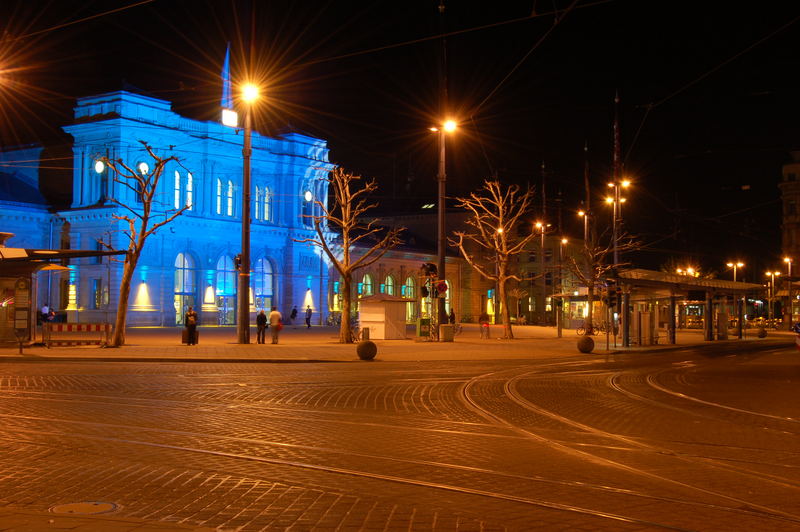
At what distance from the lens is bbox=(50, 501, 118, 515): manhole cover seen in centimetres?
697

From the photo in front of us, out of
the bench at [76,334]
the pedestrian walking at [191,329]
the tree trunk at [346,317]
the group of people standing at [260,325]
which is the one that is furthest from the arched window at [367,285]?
the bench at [76,334]

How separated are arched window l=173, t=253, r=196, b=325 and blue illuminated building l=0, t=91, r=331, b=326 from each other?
0.07 m

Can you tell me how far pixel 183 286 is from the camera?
61750 millimetres

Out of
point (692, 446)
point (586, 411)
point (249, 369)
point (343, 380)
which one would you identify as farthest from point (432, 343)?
point (692, 446)

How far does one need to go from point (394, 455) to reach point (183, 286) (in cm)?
5406

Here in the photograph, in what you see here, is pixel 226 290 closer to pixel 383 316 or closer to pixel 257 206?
pixel 257 206

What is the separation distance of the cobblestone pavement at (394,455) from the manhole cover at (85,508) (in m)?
0.08

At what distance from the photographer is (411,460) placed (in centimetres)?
966

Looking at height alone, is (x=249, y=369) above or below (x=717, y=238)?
below

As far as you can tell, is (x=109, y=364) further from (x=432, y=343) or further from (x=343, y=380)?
(x=432, y=343)

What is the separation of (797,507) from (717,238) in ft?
341

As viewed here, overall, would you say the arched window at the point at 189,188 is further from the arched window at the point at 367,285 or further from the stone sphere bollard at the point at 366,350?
the stone sphere bollard at the point at 366,350

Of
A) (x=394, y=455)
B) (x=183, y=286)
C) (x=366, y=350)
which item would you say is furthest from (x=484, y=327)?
(x=394, y=455)

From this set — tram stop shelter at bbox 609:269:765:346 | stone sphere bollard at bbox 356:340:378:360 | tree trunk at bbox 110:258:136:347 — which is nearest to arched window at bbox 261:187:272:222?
tram stop shelter at bbox 609:269:765:346
